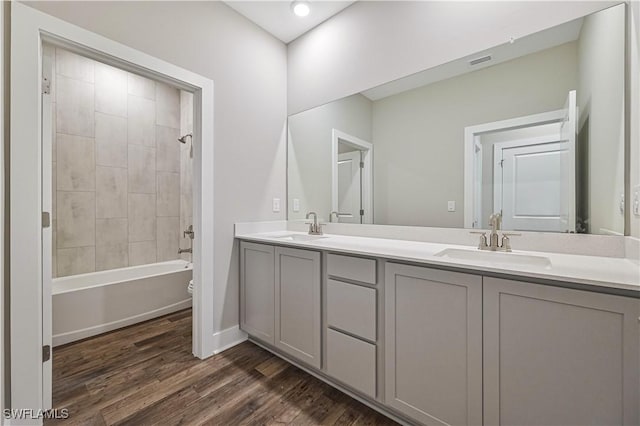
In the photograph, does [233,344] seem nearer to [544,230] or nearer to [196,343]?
[196,343]

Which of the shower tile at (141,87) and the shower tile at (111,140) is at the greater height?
the shower tile at (141,87)

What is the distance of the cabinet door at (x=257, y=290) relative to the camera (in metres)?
1.97

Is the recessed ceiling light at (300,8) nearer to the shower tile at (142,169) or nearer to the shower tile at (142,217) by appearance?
the shower tile at (142,169)

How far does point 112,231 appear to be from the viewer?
3.05m

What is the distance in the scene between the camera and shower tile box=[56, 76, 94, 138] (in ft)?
8.92

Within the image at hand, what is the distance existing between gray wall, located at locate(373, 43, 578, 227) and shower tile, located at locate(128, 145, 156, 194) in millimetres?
2769

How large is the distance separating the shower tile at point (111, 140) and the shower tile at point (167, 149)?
1.18ft

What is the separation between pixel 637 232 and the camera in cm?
109

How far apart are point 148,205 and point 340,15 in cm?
291

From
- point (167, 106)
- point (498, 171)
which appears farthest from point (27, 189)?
point (167, 106)

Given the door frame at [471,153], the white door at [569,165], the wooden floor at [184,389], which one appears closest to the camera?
the white door at [569,165]

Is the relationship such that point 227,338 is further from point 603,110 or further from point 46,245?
point 603,110

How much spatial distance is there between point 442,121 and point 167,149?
127 inches

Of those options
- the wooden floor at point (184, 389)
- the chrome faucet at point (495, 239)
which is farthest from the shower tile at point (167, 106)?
the chrome faucet at point (495, 239)
